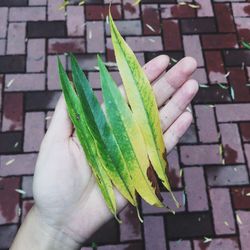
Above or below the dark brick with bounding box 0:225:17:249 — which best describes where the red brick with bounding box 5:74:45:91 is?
above

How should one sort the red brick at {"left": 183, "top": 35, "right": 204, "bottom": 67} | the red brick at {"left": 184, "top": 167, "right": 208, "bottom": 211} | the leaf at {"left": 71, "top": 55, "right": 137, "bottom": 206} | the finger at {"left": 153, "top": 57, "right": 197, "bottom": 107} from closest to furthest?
the leaf at {"left": 71, "top": 55, "right": 137, "bottom": 206}, the finger at {"left": 153, "top": 57, "right": 197, "bottom": 107}, the red brick at {"left": 184, "top": 167, "right": 208, "bottom": 211}, the red brick at {"left": 183, "top": 35, "right": 204, "bottom": 67}

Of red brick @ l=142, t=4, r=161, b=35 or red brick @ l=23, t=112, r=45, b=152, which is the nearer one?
red brick @ l=23, t=112, r=45, b=152

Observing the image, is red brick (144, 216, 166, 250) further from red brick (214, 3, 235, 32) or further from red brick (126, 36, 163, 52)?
red brick (214, 3, 235, 32)

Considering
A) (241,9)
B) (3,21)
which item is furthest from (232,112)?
(3,21)

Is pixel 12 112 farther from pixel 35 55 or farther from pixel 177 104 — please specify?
pixel 177 104

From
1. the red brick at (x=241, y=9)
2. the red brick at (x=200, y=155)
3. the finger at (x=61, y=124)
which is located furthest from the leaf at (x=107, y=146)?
the red brick at (x=241, y=9)

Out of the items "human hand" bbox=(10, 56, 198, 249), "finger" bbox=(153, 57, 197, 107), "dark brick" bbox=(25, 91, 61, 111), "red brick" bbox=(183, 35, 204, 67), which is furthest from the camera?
"red brick" bbox=(183, 35, 204, 67)

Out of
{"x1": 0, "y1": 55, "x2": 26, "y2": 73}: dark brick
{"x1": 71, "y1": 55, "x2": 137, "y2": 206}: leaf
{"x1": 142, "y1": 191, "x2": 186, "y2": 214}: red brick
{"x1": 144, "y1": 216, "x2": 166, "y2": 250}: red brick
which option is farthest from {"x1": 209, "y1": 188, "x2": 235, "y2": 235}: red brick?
{"x1": 0, "y1": 55, "x2": 26, "y2": 73}: dark brick

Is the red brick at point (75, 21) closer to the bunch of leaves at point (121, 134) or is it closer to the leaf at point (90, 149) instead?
the bunch of leaves at point (121, 134)
